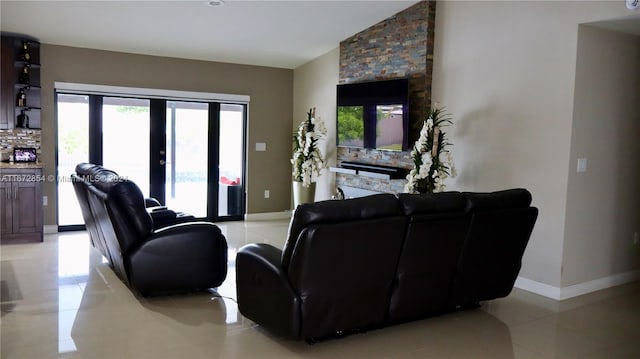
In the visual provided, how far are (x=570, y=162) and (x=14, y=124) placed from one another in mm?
6344

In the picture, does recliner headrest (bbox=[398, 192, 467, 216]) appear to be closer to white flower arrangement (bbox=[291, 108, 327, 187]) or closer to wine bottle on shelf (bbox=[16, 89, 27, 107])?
white flower arrangement (bbox=[291, 108, 327, 187])

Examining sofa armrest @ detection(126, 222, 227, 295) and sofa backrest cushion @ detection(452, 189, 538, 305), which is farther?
sofa armrest @ detection(126, 222, 227, 295)

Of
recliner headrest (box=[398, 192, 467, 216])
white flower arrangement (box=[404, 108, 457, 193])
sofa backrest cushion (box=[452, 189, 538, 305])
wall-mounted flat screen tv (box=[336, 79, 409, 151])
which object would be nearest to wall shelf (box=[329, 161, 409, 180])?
wall-mounted flat screen tv (box=[336, 79, 409, 151])

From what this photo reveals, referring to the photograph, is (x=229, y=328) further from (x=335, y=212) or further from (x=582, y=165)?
(x=582, y=165)

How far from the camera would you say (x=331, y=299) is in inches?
128

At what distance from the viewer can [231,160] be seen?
26.9ft

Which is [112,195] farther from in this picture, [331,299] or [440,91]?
[440,91]

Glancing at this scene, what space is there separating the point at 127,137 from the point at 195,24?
6.86 ft

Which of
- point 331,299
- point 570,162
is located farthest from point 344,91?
point 331,299

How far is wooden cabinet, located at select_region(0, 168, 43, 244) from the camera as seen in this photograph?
19.6 ft

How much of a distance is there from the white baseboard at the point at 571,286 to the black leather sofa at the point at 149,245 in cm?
288

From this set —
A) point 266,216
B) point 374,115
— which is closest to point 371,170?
point 374,115

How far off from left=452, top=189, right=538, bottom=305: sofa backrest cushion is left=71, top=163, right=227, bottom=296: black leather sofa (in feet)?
6.74

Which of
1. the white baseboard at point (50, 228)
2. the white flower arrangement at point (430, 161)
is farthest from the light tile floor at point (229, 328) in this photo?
the white baseboard at point (50, 228)
